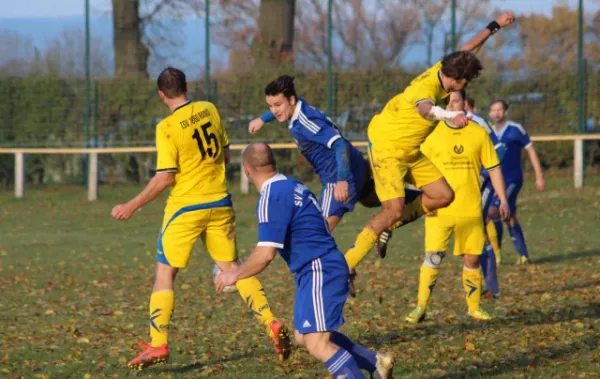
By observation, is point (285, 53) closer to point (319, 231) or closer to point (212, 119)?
point (212, 119)

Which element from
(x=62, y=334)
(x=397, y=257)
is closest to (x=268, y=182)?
(x=62, y=334)

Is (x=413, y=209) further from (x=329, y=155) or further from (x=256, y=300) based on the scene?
(x=256, y=300)

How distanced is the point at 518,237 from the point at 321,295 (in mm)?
8394

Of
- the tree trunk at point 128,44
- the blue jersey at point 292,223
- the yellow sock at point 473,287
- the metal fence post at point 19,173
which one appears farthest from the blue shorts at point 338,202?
the tree trunk at point 128,44

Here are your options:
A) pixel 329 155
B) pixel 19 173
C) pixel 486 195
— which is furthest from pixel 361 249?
pixel 19 173

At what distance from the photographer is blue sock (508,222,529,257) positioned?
1455 cm

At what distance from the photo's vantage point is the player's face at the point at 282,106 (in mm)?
9156

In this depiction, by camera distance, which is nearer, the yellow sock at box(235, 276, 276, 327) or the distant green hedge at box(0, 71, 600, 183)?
the yellow sock at box(235, 276, 276, 327)

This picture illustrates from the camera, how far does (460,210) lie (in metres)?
10.3

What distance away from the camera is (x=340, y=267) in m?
6.83

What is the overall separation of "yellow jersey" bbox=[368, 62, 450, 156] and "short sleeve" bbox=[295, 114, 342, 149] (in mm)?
507

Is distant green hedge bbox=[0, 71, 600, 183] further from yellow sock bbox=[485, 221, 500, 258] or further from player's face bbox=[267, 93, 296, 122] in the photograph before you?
player's face bbox=[267, 93, 296, 122]

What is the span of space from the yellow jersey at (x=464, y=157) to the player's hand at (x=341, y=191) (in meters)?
1.72

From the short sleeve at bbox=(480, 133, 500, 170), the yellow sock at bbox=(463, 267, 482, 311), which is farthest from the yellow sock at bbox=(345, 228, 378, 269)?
the short sleeve at bbox=(480, 133, 500, 170)
